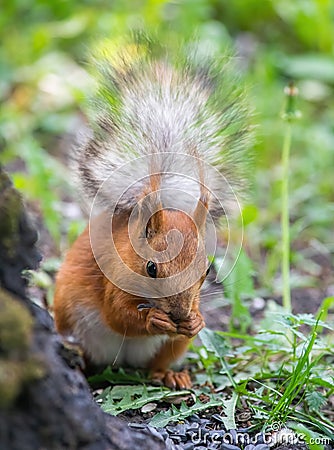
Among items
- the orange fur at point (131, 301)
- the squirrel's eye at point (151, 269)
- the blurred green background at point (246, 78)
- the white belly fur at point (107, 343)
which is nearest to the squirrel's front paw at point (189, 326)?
the orange fur at point (131, 301)

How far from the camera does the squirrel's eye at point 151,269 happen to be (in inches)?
77.2

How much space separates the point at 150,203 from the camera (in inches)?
79.7

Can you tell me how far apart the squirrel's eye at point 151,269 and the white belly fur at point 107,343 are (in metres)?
0.32

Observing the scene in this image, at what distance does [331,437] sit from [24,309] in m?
0.94

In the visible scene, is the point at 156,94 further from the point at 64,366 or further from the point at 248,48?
the point at 248,48

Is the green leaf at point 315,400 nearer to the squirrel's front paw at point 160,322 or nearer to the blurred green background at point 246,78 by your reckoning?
the squirrel's front paw at point 160,322

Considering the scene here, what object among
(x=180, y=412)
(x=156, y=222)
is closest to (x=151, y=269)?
(x=156, y=222)

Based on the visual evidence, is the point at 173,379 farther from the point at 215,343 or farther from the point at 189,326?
the point at 189,326

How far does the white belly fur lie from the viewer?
7.40 feet

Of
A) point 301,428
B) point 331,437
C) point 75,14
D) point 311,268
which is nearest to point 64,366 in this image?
point 301,428

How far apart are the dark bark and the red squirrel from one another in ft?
1.74

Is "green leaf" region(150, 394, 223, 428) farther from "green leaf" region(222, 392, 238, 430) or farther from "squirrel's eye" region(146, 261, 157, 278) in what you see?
"squirrel's eye" region(146, 261, 157, 278)

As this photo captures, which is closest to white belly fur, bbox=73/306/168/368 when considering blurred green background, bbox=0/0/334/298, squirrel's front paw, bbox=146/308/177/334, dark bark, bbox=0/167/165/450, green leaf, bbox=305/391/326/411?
squirrel's front paw, bbox=146/308/177/334

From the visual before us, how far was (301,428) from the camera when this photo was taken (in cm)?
182
